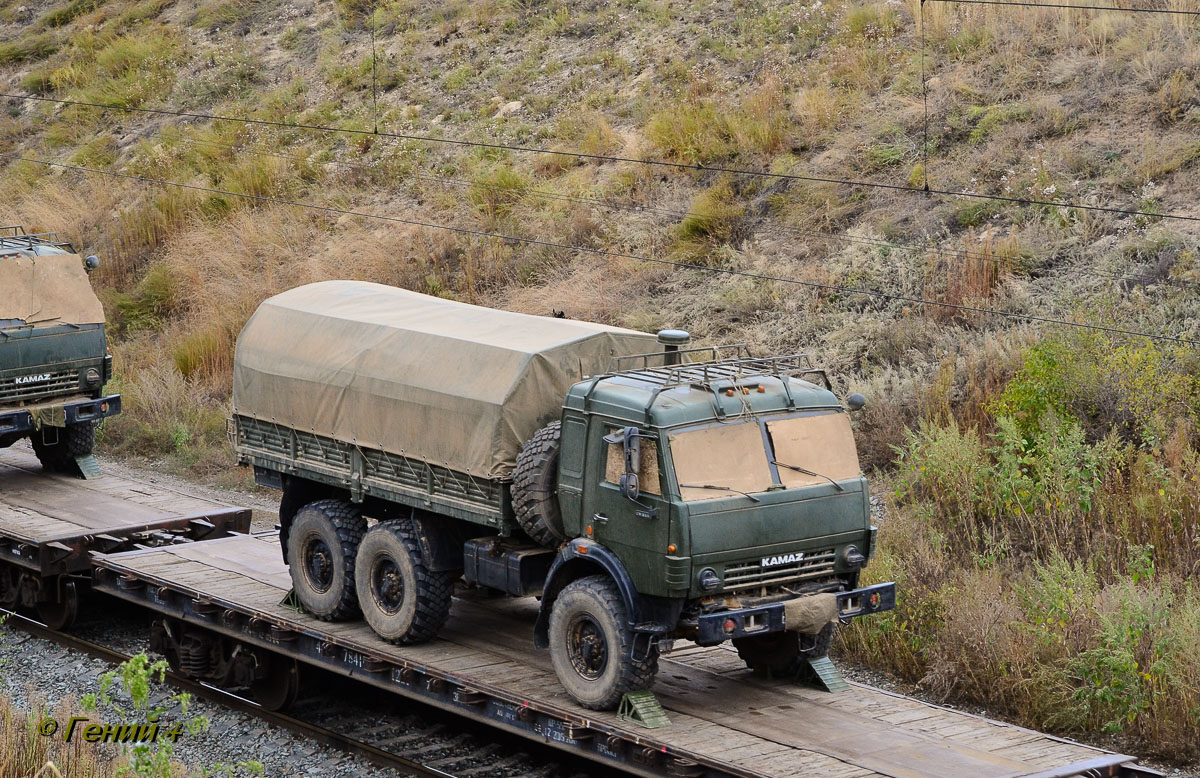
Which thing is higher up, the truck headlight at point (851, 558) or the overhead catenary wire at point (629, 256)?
the overhead catenary wire at point (629, 256)

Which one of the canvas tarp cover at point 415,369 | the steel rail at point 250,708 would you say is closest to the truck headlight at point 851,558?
the canvas tarp cover at point 415,369

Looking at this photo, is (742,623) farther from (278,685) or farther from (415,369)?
(278,685)

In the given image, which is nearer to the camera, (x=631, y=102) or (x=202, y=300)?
(x=202, y=300)

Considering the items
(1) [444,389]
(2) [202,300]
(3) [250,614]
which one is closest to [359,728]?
(3) [250,614]

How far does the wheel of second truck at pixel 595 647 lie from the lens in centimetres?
880

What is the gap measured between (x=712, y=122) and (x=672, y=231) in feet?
9.25

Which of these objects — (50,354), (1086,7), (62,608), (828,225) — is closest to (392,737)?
(62,608)

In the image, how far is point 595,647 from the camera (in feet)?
29.7

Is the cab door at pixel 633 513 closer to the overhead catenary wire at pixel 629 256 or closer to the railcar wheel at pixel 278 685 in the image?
the railcar wheel at pixel 278 685

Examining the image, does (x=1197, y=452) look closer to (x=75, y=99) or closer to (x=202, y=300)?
(x=202, y=300)

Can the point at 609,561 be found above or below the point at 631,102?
below

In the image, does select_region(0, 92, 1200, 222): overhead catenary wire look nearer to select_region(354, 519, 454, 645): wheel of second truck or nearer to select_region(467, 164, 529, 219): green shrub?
select_region(467, 164, 529, 219): green shrub

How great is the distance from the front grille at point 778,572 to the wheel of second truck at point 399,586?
2.43m

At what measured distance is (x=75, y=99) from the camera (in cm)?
3503
